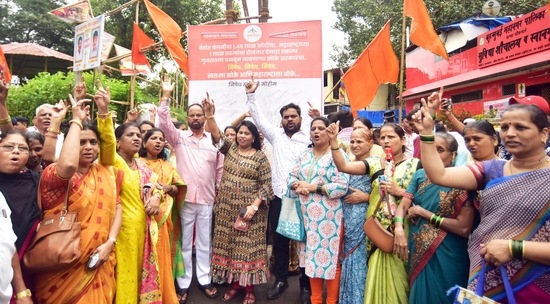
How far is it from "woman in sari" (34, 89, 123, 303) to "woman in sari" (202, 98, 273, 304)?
1179 mm

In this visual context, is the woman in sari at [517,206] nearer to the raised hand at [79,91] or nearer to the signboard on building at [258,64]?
the raised hand at [79,91]

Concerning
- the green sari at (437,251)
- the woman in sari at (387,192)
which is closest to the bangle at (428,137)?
the green sari at (437,251)

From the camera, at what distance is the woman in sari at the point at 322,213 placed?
311 cm

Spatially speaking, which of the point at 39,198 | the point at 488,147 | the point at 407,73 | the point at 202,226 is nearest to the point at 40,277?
the point at 39,198

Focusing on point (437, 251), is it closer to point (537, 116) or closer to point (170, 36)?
point (537, 116)

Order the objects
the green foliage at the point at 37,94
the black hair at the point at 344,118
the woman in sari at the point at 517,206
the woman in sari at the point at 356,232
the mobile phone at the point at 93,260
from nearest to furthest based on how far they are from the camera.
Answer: the woman in sari at the point at 517,206 < the mobile phone at the point at 93,260 < the woman in sari at the point at 356,232 < the black hair at the point at 344,118 < the green foliage at the point at 37,94

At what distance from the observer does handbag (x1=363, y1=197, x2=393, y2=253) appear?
2.67m

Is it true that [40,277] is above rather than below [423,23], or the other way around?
below

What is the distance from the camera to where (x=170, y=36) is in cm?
585

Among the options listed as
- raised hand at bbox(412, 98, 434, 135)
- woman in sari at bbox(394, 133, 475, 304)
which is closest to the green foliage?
woman in sari at bbox(394, 133, 475, 304)

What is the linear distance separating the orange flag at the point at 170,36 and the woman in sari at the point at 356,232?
3.41m

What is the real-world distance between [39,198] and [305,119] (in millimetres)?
2965

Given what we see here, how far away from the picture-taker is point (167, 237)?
324 centimetres

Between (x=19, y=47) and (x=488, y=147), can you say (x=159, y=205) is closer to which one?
(x=488, y=147)
